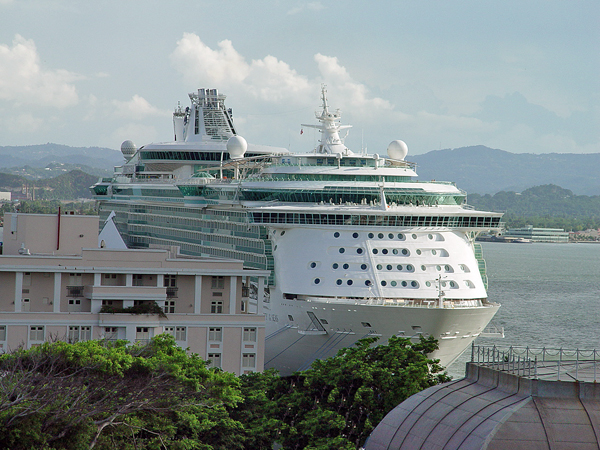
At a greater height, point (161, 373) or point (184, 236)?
point (184, 236)

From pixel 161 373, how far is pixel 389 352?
858 cm

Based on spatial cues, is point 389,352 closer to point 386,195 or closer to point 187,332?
point 187,332

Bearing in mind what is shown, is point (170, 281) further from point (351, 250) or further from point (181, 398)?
point (181, 398)

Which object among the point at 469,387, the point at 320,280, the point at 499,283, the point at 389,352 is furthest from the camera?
the point at 499,283

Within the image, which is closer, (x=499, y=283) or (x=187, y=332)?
(x=187, y=332)

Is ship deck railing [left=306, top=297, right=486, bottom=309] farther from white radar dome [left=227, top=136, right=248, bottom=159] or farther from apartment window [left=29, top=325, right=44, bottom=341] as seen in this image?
white radar dome [left=227, top=136, right=248, bottom=159]

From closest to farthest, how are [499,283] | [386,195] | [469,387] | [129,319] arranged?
[469,387], [129,319], [386,195], [499,283]

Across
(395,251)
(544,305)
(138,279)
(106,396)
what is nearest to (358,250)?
(395,251)

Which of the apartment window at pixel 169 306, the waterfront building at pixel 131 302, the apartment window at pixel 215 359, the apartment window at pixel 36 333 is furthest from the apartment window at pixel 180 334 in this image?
the apartment window at pixel 36 333

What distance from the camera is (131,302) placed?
124 feet

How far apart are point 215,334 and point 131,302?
3.47 meters

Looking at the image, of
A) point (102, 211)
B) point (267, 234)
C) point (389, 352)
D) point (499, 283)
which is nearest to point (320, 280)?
point (267, 234)

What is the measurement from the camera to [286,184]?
1861 inches

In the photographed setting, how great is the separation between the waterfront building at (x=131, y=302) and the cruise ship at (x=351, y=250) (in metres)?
3.66
